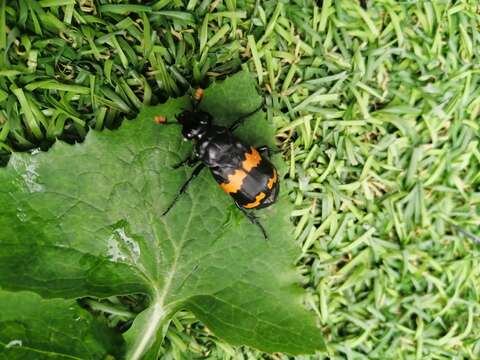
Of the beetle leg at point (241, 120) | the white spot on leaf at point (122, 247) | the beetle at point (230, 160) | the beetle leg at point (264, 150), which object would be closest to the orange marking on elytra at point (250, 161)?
the beetle at point (230, 160)

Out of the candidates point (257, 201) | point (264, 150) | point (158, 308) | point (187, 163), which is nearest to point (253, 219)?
point (257, 201)

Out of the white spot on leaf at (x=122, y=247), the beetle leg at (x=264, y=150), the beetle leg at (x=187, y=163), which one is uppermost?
the beetle leg at (x=264, y=150)

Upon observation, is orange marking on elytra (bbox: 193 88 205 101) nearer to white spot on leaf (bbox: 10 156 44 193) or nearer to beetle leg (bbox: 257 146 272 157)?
beetle leg (bbox: 257 146 272 157)

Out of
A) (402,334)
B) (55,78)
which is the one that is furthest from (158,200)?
(402,334)

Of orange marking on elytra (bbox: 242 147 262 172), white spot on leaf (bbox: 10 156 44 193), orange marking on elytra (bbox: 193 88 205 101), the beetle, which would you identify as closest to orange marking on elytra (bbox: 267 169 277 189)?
the beetle

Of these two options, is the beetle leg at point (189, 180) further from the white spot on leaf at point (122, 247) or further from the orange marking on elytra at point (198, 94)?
the orange marking on elytra at point (198, 94)

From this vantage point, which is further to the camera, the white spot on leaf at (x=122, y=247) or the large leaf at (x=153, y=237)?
the white spot on leaf at (x=122, y=247)

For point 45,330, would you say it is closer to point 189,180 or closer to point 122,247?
point 122,247
